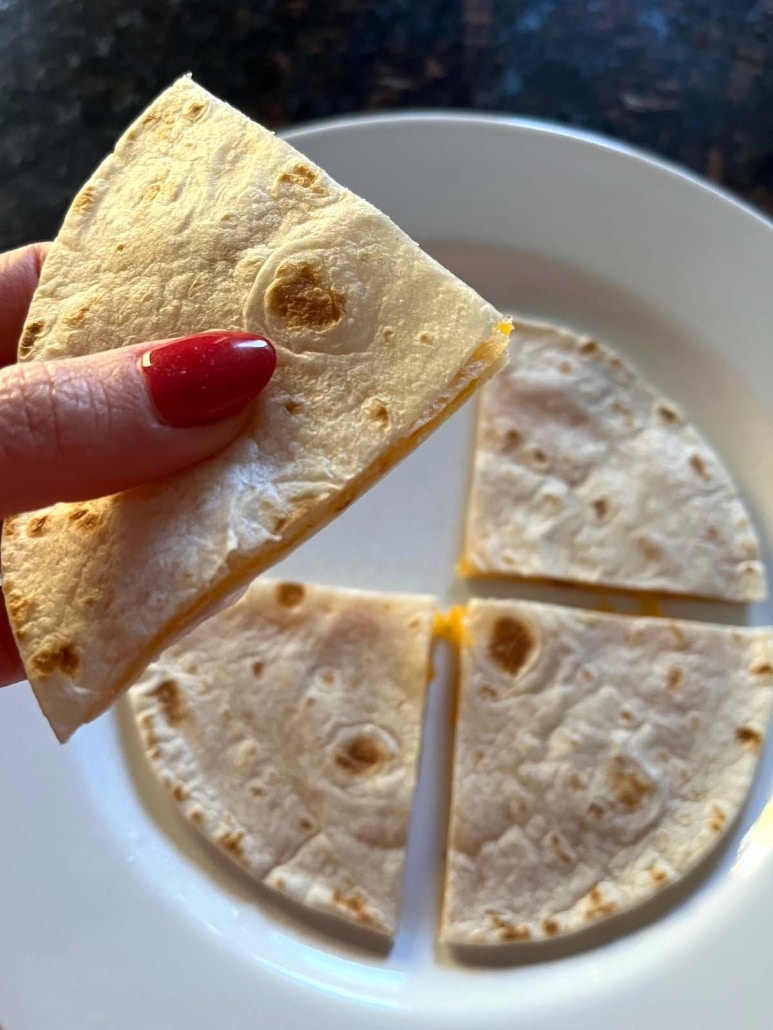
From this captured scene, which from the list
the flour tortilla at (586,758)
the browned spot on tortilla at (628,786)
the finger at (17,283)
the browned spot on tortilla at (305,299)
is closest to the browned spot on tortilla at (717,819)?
the flour tortilla at (586,758)

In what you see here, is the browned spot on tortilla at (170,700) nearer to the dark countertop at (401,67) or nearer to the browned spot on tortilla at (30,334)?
the browned spot on tortilla at (30,334)

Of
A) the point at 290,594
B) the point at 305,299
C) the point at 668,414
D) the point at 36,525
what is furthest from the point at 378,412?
the point at 668,414

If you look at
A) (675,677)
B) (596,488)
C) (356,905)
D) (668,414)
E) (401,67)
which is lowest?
(356,905)

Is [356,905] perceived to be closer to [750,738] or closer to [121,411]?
[750,738]

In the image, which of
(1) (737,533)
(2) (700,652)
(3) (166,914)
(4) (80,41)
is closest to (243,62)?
(4) (80,41)

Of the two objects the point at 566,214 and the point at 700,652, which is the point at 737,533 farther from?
the point at 566,214
